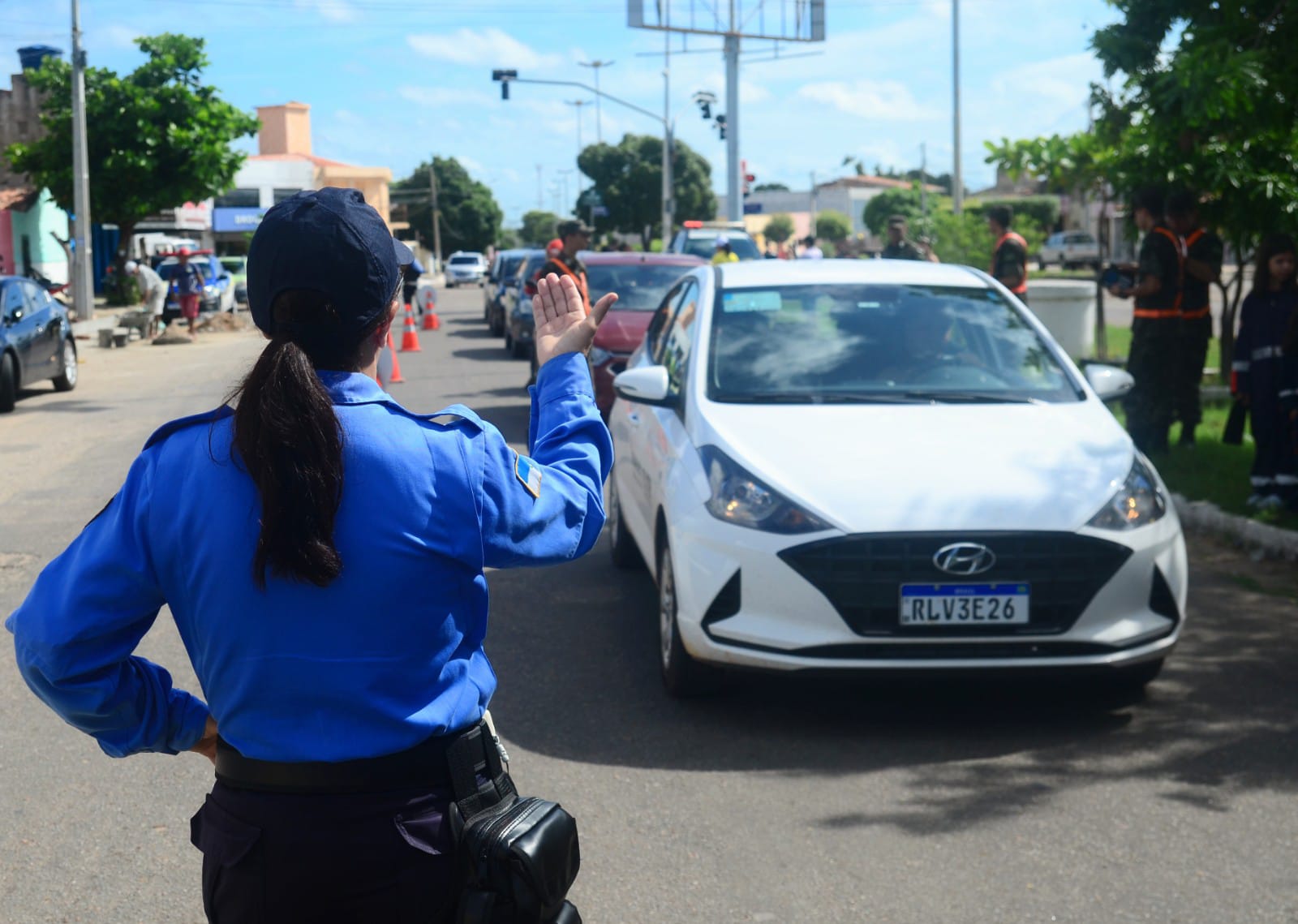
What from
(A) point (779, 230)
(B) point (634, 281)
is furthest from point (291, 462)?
(A) point (779, 230)

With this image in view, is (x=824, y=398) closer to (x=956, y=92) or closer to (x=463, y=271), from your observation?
(x=956, y=92)

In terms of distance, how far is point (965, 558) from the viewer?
5105 millimetres

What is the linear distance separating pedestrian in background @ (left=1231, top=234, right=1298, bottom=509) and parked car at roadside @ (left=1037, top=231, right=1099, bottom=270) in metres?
56.2

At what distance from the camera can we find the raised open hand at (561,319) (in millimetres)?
2375

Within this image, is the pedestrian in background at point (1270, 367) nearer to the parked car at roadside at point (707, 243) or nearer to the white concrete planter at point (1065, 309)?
the white concrete planter at point (1065, 309)

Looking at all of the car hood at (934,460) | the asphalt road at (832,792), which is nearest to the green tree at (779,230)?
the car hood at (934,460)

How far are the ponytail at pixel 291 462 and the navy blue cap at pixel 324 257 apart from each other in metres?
0.10

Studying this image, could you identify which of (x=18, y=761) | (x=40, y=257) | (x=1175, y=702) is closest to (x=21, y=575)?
(x=18, y=761)

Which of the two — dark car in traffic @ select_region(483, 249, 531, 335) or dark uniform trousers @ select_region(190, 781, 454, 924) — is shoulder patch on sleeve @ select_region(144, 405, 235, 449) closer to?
dark uniform trousers @ select_region(190, 781, 454, 924)

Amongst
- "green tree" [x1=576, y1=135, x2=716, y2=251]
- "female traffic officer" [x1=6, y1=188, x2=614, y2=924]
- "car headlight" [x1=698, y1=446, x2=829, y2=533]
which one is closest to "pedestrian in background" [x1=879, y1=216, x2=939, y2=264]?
"car headlight" [x1=698, y1=446, x2=829, y2=533]

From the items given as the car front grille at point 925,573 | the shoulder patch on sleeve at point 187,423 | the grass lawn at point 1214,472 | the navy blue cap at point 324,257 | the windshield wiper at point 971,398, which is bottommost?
the grass lawn at point 1214,472

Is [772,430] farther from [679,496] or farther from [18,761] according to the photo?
[18,761]

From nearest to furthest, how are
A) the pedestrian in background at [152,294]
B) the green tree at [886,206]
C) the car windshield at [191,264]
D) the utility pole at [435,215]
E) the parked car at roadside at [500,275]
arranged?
the pedestrian in background at [152,294] < the parked car at roadside at [500,275] < the car windshield at [191,264] < the green tree at [886,206] < the utility pole at [435,215]

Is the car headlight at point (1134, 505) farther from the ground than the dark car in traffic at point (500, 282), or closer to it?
closer to it
